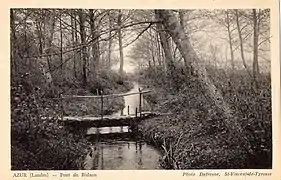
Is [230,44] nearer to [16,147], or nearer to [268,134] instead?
[268,134]

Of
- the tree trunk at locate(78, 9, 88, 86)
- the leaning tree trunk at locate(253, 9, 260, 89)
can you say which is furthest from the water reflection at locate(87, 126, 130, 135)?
the leaning tree trunk at locate(253, 9, 260, 89)

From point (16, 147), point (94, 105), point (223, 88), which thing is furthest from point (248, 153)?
point (16, 147)

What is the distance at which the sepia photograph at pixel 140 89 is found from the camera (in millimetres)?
1322

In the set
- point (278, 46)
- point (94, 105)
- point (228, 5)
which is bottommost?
point (94, 105)

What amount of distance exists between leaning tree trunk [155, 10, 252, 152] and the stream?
5.9 inches

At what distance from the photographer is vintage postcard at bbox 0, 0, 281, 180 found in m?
1.32

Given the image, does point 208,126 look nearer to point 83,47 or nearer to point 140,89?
point 140,89

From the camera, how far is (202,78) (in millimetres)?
1353

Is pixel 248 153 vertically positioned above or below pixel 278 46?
below

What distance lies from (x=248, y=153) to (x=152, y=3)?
44 centimetres

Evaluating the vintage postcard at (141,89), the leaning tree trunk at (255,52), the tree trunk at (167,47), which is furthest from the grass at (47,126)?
the leaning tree trunk at (255,52)

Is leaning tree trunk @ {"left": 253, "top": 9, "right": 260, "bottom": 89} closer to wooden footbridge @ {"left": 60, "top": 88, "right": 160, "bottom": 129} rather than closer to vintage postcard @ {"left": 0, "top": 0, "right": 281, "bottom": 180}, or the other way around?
vintage postcard @ {"left": 0, "top": 0, "right": 281, "bottom": 180}

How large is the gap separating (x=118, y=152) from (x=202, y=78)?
279 millimetres

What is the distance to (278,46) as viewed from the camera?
134cm
